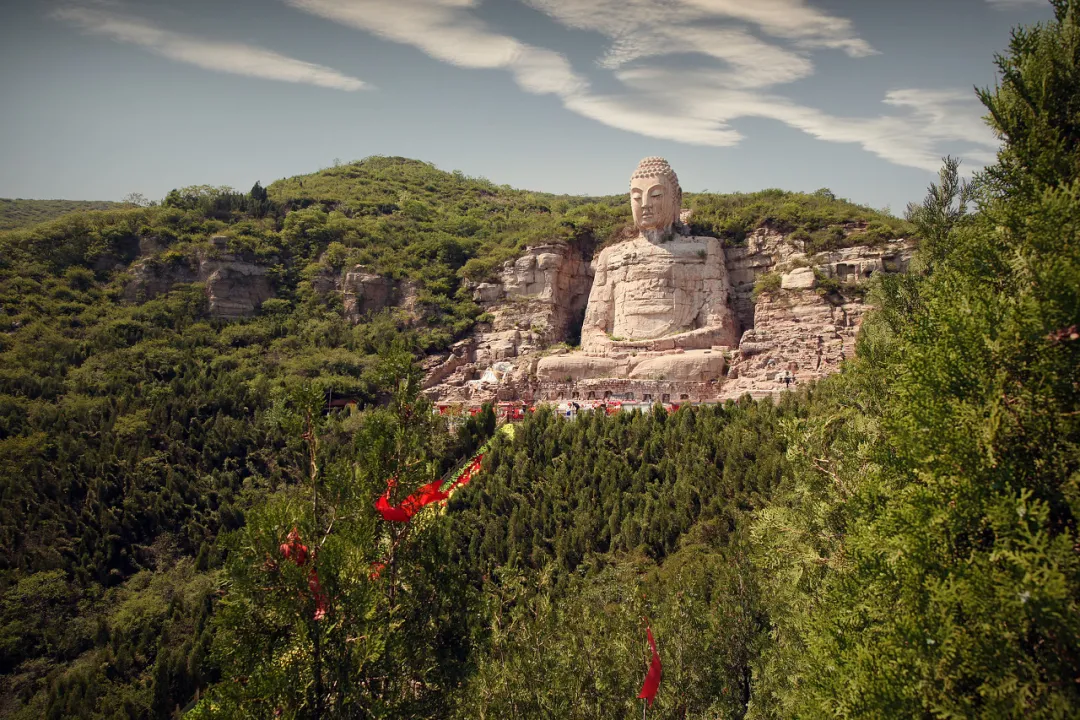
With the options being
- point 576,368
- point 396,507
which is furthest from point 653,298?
point 396,507

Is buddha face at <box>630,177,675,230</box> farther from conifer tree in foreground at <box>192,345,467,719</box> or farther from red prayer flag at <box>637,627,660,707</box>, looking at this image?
conifer tree in foreground at <box>192,345,467,719</box>

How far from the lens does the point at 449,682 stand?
28.6ft

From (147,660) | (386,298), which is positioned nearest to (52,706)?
(147,660)

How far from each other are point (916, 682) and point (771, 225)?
32735 mm

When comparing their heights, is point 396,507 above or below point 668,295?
below

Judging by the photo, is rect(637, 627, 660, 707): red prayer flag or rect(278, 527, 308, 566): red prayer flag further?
rect(637, 627, 660, 707): red prayer flag

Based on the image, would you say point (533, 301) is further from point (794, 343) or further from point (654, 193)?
point (794, 343)

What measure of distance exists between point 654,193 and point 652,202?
46 centimetres

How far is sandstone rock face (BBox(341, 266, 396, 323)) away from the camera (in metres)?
40.0

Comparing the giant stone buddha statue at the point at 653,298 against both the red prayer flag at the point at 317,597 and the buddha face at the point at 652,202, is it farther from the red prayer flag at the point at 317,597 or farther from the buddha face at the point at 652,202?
the red prayer flag at the point at 317,597

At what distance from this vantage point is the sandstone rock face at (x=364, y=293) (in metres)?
40.0

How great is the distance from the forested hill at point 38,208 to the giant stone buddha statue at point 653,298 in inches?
2145

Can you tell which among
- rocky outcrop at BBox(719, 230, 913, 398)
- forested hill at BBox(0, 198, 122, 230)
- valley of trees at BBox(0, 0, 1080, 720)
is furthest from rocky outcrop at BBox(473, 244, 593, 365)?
forested hill at BBox(0, 198, 122, 230)

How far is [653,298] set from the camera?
33.8 m
